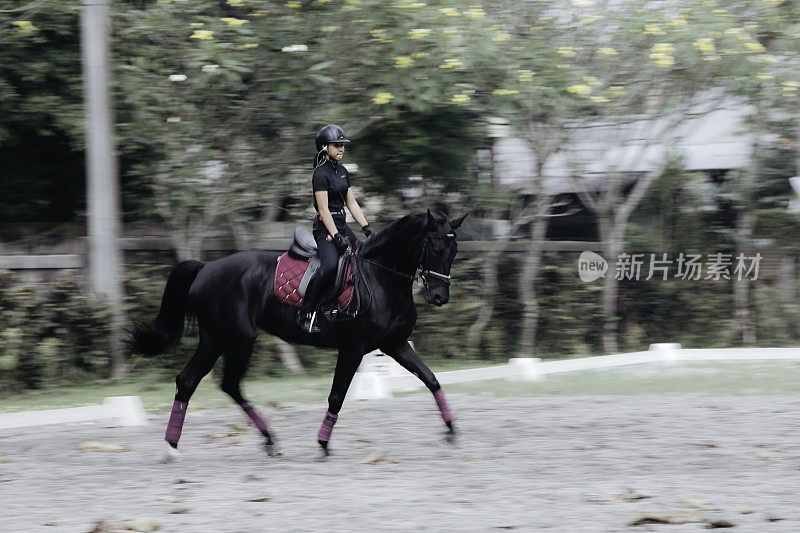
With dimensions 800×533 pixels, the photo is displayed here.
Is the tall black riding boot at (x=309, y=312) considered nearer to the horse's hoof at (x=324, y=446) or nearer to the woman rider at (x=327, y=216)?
the woman rider at (x=327, y=216)

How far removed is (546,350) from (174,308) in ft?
24.9

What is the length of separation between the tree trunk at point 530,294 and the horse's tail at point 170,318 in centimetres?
712

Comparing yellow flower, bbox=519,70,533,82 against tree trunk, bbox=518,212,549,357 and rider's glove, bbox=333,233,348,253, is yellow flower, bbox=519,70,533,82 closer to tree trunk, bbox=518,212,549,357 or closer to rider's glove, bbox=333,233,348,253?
tree trunk, bbox=518,212,549,357

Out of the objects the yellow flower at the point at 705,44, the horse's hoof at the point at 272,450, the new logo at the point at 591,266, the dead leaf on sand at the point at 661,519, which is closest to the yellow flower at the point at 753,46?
the yellow flower at the point at 705,44

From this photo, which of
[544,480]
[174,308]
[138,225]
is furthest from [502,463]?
[138,225]

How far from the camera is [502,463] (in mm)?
7457

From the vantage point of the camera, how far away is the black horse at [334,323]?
7965 mm

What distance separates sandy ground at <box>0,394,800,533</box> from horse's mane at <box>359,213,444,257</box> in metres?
1.66

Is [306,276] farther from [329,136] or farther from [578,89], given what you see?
[578,89]

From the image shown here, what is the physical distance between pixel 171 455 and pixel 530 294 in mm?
8008

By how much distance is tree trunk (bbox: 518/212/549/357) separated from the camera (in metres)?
14.8

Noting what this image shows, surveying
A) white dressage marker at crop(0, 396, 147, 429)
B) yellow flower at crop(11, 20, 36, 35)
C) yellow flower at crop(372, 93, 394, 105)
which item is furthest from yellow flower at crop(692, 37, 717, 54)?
yellow flower at crop(11, 20, 36, 35)

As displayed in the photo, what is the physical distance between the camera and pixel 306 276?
8.22 metres

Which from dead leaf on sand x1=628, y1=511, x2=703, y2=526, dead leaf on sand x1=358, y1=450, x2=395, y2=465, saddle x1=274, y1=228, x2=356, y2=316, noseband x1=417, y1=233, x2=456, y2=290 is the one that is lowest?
dead leaf on sand x1=358, y1=450, x2=395, y2=465
